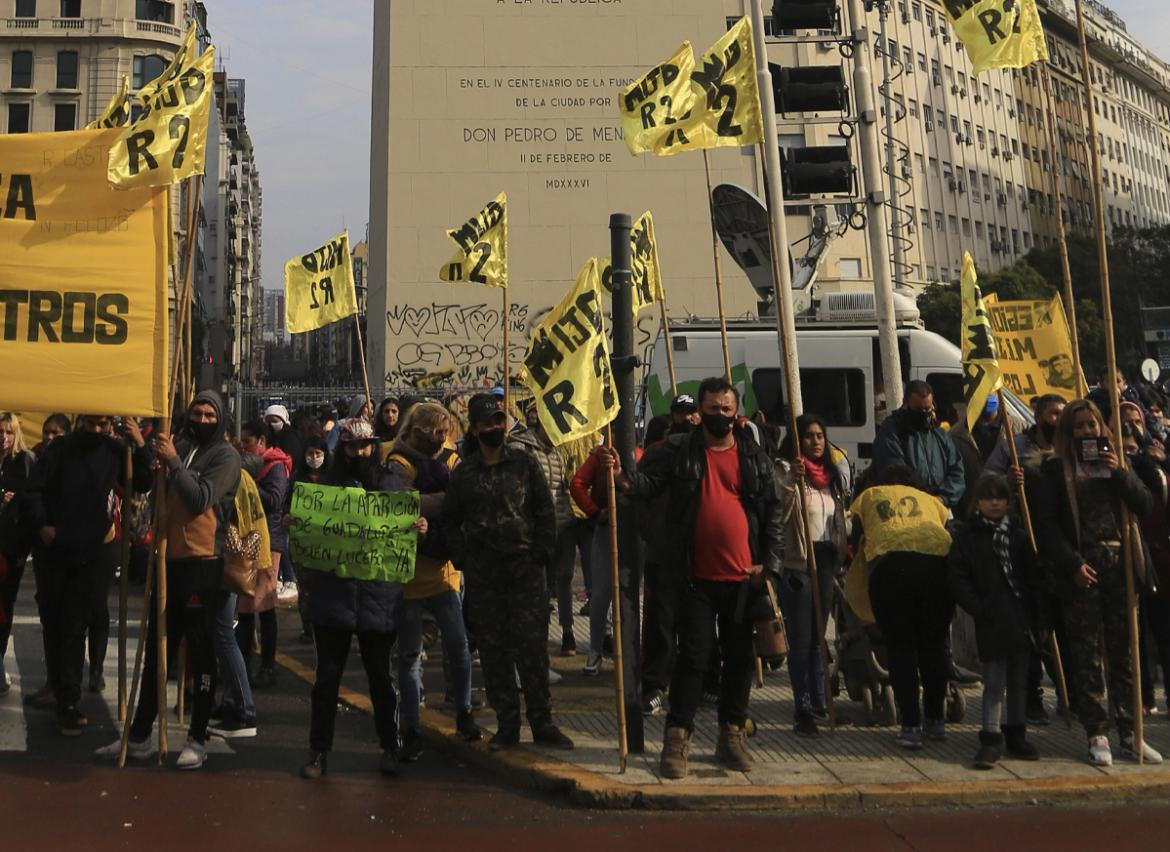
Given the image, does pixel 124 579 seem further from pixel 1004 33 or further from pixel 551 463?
pixel 1004 33

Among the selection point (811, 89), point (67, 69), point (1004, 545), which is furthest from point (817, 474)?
point (67, 69)

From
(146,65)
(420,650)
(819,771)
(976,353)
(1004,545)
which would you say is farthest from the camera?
(146,65)

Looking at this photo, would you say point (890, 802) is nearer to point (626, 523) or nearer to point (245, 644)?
point (626, 523)

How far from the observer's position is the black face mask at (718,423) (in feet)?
21.8

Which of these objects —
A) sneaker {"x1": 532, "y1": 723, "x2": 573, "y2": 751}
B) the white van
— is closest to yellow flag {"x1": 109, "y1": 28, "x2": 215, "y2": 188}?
sneaker {"x1": 532, "y1": 723, "x2": 573, "y2": 751}

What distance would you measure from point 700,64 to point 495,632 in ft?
13.7

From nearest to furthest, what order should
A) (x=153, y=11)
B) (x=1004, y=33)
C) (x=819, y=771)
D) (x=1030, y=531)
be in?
1. (x=819, y=771)
2. (x=1030, y=531)
3. (x=1004, y=33)
4. (x=153, y=11)

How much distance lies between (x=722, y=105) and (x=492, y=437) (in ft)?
10.4

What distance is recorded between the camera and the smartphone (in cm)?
692

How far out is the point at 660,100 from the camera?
29.6 feet

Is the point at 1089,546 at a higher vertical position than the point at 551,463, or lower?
lower

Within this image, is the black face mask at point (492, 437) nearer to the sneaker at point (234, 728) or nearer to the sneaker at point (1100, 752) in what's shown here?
the sneaker at point (234, 728)

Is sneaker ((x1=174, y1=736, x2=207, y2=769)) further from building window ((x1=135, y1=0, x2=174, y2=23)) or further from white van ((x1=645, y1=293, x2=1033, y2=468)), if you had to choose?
building window ((x1=135, y1=0, x2=174, y2=23))

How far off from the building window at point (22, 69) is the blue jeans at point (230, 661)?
66.8 meters
